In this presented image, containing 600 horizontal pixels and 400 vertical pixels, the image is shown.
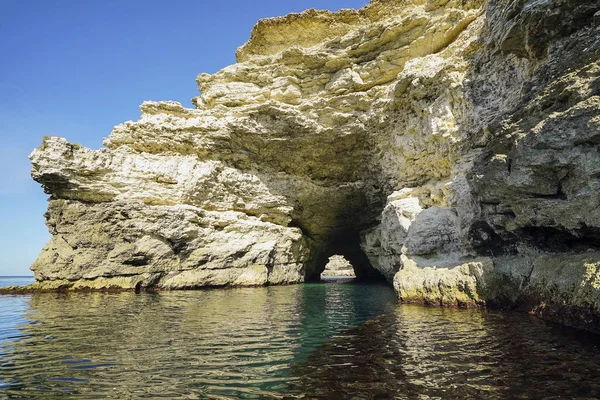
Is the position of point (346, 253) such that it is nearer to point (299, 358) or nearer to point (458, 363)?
point (299, 358)

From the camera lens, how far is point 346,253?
141 feet

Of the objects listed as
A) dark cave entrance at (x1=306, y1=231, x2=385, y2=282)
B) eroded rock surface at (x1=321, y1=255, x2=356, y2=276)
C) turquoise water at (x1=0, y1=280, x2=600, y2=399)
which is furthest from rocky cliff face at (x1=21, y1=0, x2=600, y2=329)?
eroded rock surface at (x1=321, y1=255, x2=356, y2=276)

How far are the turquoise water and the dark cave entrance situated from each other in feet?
86.9

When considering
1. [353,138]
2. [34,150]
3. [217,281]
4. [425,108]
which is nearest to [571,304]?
[425,108]

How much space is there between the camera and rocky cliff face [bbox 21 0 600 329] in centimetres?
955

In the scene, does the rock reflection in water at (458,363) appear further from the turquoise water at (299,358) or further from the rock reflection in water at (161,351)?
the rock reflection in water at (161,351)

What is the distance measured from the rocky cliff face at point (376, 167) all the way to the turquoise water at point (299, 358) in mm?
2613

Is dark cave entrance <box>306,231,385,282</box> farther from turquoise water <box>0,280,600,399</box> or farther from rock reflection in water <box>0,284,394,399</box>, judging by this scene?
turquoise water <box>0,280,600,399</box>

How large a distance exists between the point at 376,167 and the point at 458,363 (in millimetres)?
23217

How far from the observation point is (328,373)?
5730 millimetres

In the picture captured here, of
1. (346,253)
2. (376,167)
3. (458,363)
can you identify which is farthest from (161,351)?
(346,253)

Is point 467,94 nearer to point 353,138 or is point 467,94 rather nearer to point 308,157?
point 353,138

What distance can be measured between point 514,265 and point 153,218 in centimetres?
2250

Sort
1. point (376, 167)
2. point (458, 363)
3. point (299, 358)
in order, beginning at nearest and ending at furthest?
point (458, 363) → point (299, 358) → point (376, 167)
